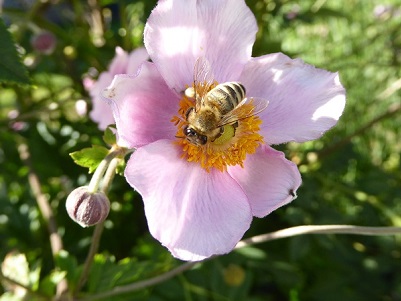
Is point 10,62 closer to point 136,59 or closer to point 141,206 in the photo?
point 136,59

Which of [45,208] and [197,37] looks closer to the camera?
[197,37]

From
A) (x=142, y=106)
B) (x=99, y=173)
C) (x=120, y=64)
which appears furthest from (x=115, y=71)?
(x=99, y=173)

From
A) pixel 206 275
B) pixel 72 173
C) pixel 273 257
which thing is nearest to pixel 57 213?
pixel 72 173

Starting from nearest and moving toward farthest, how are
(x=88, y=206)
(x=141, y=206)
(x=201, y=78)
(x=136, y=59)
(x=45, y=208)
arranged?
(x=88, y=206) → (x=201, y=78) → (x=136, y=59) → (x=45, y=208) → (x=141, y=206)

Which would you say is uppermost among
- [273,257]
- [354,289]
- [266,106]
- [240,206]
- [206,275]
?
[266,106]

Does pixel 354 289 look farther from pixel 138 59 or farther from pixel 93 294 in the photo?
pixel 138 59

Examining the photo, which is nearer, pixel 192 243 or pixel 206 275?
pixel 192 243
